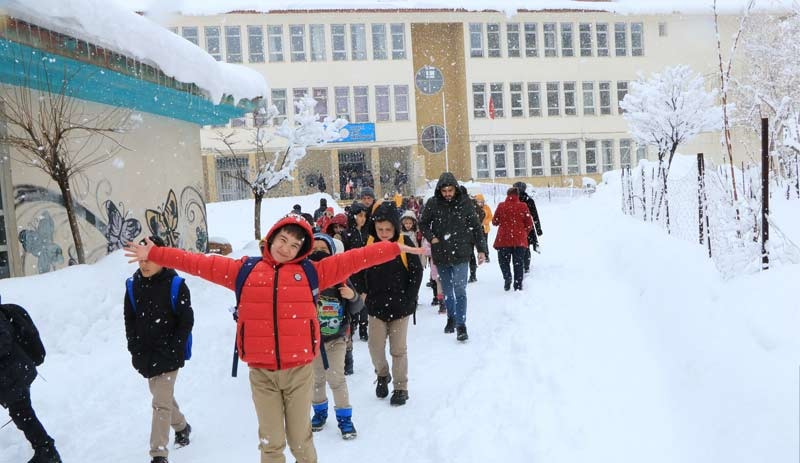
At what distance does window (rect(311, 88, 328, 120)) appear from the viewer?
38438 millimetres

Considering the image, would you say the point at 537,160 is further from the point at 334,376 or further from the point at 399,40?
the point at 334,376

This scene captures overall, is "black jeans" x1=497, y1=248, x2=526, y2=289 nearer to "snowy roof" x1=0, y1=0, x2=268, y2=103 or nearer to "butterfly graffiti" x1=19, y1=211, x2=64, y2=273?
"snowy roof" x1=0, y1=0, x2=268, y2=103

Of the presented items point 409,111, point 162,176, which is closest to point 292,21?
point 409,111

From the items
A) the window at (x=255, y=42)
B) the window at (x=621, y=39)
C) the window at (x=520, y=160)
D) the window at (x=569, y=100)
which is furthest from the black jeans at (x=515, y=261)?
the window at (x=621, y=39)

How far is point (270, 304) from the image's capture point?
373cm

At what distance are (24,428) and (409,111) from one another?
36.5 m

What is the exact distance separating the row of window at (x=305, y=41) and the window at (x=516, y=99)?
7.33m

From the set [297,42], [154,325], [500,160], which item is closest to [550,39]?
[500,160]

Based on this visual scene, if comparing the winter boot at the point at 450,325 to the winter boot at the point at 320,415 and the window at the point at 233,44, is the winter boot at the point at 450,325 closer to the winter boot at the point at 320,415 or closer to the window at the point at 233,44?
the winter boot at the point at 320,415

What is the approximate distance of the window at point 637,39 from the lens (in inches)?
1684

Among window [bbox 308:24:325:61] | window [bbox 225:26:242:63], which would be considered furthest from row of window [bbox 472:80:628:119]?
window [bbox 225:26:242:63]

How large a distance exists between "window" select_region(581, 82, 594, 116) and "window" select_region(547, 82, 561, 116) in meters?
1.88

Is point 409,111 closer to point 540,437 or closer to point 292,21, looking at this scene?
point 292,21

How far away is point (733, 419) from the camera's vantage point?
12.7ft
